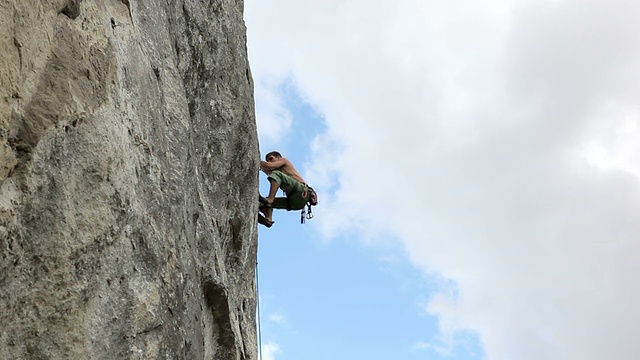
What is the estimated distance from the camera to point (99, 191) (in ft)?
21.2

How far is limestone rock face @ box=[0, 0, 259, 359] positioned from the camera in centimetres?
579

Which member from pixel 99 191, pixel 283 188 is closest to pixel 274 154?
pixel 283 188

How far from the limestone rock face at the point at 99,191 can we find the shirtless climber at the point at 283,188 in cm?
420

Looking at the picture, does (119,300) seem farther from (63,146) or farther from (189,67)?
(189,67)

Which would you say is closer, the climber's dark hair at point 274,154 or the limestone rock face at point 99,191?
the limestone rock face at point 99,191

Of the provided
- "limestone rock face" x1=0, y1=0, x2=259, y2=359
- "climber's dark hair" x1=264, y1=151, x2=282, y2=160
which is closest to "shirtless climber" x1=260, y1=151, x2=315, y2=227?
"climber's dark hair" x1=264, y1=151, x2=282, y2=160

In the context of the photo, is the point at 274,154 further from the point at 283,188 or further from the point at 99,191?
the point at 99,191

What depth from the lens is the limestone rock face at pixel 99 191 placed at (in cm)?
579

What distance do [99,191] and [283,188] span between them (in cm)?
780

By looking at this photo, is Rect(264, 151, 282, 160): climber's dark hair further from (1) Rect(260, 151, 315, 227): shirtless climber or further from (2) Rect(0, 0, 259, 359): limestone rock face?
(2) Rect(0, 0, 259, 359): limestone rock face

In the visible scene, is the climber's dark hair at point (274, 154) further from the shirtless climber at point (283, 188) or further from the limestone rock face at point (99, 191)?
the limestone rock face at point (99, 191)

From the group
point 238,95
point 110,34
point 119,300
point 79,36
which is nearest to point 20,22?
point 79,36

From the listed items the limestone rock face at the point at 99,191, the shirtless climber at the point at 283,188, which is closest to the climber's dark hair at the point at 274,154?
the shirtless climber at the point at 283,188

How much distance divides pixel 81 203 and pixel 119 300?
907 mm
